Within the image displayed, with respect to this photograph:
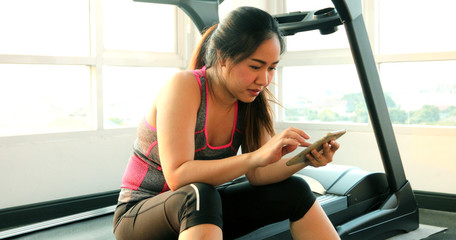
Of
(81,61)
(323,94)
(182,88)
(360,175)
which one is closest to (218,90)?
(182,88)

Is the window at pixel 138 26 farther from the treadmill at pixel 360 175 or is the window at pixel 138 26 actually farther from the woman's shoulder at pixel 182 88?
the woman's shoulder at pixel 182 88

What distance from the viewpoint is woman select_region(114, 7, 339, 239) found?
1223mm

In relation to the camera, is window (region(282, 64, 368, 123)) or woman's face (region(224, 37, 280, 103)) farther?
window (region(282, 64, 368, 123))

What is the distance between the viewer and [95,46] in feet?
10.1

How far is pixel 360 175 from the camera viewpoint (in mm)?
2414

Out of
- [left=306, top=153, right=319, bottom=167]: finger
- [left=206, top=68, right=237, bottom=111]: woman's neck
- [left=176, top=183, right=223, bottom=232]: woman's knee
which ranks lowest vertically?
[left=176, top=183, right=223, bottom=232]: woman's knee

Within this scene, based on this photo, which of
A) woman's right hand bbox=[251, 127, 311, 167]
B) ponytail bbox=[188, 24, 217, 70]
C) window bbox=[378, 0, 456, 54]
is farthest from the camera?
window bbox=[378, 0, 456, 54]

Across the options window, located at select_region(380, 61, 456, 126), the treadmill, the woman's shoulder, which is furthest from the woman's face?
window, located at select_region(380, 61, 456, 126)

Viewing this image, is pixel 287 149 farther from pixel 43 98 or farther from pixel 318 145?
pixel 43 98

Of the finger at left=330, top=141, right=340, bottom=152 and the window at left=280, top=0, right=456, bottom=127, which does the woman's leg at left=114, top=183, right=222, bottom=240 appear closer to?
the finger at left=330, top=141, right=340, bottom=152

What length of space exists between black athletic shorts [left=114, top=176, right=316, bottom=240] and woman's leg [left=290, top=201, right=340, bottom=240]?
16mm

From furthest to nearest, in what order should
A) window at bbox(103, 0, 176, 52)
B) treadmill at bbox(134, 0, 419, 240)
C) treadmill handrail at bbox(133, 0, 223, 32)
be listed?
window at bbox(103, 0, 176, 52) < treadmill handrail at bbox(133, 0, 223, 32) < treadmill at bbox(134, 0, 419, 240)

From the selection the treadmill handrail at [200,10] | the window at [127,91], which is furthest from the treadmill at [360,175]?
the window at [127,91]

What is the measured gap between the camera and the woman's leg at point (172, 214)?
112 centimetres
